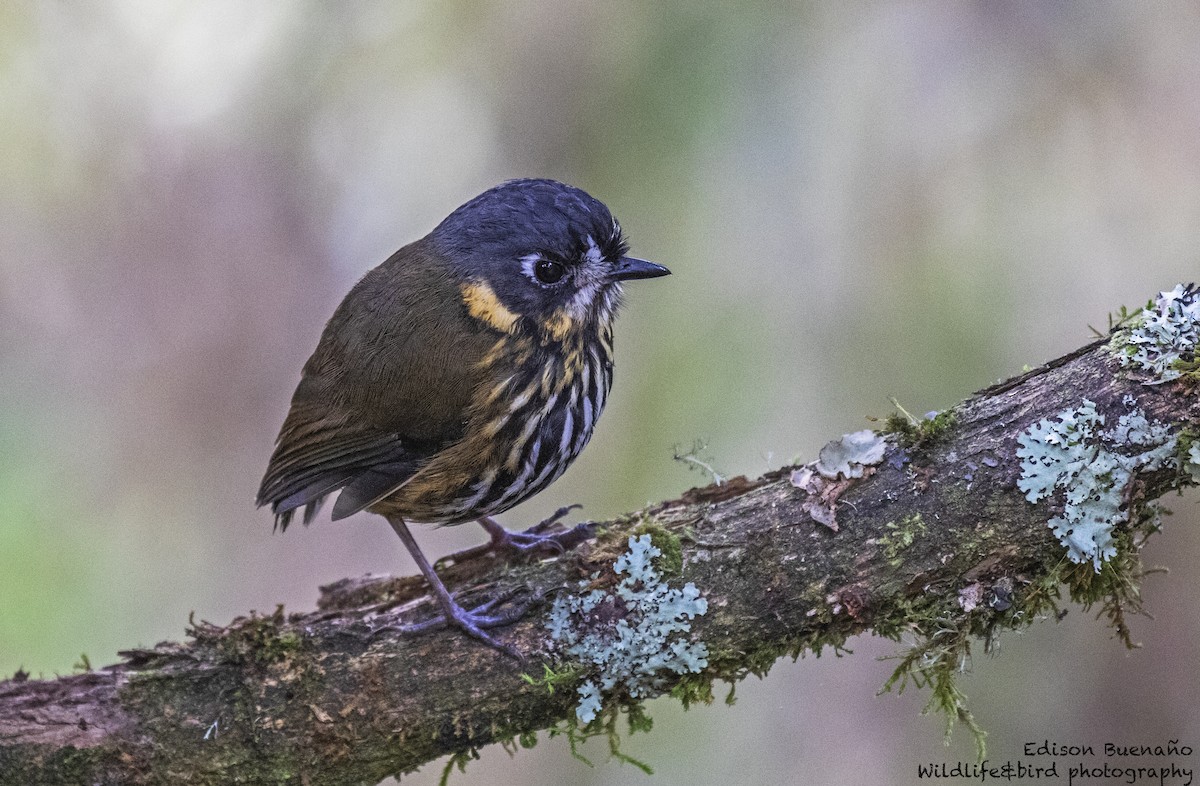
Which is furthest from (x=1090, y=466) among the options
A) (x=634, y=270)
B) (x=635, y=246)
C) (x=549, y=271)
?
(x=635, y=246)

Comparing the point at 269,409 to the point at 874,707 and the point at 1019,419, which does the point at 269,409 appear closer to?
the point at 874,707

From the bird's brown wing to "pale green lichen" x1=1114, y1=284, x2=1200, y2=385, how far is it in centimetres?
152

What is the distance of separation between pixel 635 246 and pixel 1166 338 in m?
2.06

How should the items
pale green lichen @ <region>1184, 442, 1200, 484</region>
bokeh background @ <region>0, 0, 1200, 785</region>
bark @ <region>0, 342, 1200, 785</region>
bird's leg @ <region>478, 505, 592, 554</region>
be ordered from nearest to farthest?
pale green lichen @ <region>1184, 442, 1200, 484</region>, bark @ <region>0, 342, 1200, 785</region>, bird's leg @ <region>478, 505, 592, 554</region>, bokeh background @ <region>0, 0, 1200, 785</region>

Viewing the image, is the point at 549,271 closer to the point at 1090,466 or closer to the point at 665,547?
the point at 665,547

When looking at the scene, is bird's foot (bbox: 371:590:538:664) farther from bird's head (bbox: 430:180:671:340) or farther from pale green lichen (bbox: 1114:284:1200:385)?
pale green lichen (bbox: 1114:284:1200:385)

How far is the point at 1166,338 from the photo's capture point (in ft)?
6.73

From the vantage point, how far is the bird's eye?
281cm

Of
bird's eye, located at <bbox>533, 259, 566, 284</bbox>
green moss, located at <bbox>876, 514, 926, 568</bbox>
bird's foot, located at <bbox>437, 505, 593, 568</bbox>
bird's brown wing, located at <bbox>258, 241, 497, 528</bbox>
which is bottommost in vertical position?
green moss, located at <bbox>876, 514, 926, 568</bbox>

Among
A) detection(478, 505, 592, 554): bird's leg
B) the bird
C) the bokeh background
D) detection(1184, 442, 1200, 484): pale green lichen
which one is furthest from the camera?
the bokeh background

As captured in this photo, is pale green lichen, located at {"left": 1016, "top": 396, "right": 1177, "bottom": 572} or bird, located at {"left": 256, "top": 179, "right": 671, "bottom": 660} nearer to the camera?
pale green lichen, located at {"left": 1016, "top": 396, "right": 1177, "bottom": 572}

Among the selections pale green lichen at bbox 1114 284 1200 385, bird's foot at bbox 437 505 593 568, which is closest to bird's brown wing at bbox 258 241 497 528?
bird's foot at bbox 437 505 593 568

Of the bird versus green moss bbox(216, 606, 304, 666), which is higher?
the bird

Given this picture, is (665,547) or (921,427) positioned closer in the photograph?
(921,427)
